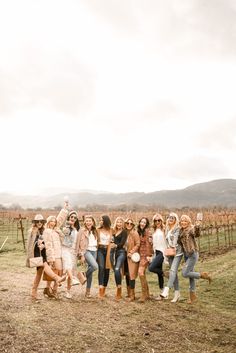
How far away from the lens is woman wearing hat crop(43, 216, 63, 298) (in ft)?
27.8

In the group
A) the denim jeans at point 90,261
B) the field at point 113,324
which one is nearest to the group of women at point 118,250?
the denim jeans at point 90,261

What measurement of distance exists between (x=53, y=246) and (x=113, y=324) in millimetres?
2414

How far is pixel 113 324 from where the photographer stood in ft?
22.6

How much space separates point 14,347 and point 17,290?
4390mm

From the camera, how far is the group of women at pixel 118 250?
337 inches

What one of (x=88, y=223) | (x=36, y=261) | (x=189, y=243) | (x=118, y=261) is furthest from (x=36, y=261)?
(x=189, y=243)

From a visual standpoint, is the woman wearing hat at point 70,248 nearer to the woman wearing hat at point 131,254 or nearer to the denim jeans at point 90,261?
the denim jeans at point 90,261

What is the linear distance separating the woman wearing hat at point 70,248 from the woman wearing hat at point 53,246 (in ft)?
0.47

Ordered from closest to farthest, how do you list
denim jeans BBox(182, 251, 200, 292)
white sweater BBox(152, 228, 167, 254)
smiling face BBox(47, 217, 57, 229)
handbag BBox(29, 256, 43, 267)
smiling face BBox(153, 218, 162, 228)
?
handbag BBox(29, 256, 43, 267) → denim jeans BBox(182, 251, 200, 292) → smiling face BBox(47, 217, 57, 229) → white sweater BBox(152, 228, 167, 254) → smiling face BBox(153, 218, 162, 228)

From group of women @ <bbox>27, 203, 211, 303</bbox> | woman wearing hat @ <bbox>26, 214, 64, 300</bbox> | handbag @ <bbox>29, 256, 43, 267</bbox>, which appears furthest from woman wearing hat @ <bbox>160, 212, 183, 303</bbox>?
handbag @ <bbox>29, 256, 43, 267</bbox>

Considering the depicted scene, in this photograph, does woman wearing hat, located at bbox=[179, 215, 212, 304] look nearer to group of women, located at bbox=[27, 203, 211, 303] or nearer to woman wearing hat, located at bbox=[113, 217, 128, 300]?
group of women, located at bbox=[27, 203, 211, 303]

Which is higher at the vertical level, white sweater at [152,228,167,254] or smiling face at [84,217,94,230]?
smiling face at [84,217,94,230]

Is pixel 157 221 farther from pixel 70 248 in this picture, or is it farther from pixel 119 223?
pixel 70 248

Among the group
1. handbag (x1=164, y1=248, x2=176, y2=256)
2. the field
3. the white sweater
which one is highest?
the white sweater
